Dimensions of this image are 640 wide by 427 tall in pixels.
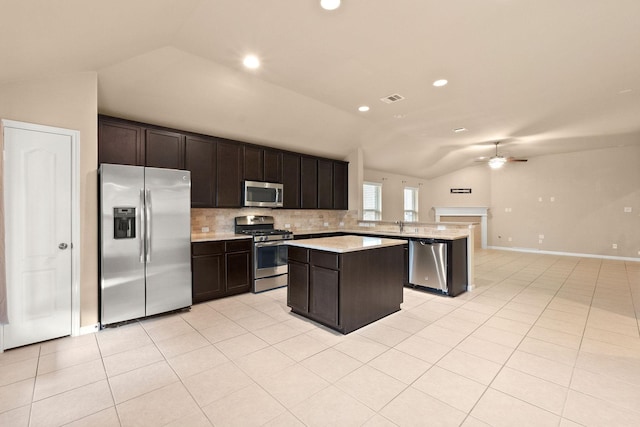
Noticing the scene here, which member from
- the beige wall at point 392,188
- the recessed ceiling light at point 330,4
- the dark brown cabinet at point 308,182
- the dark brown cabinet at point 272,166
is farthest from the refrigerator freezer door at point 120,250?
the beige wall at point 392,188

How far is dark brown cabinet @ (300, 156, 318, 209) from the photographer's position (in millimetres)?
5680

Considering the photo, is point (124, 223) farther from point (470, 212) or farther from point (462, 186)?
point (462, 186)

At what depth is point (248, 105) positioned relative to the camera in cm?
413

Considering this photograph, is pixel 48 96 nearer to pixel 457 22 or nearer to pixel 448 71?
pixel 457 22

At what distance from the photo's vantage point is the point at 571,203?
7.99 meters

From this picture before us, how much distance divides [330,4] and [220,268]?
3397 millimetres

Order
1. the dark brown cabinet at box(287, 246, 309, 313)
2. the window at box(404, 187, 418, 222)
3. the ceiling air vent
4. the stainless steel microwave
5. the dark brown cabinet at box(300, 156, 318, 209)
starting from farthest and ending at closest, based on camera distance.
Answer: the window at box(404, 187, 418, 222)
the dark brown cabinet at box(300, 156, 318, 209)
the stainless steel microwave
the ceiling air vent
the dark brown cabinet at box(287, 246, 309, 313)

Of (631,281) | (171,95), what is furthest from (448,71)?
(631,281)

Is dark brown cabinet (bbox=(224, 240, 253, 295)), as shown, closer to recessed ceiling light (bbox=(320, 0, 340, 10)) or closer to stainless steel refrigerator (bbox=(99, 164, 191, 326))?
stainless steel refrigerator (bbox=(99, 164, 191, 326))

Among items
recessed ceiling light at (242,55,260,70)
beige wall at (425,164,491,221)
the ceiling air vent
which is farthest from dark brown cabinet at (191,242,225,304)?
beige wall at (425,164,491,221)

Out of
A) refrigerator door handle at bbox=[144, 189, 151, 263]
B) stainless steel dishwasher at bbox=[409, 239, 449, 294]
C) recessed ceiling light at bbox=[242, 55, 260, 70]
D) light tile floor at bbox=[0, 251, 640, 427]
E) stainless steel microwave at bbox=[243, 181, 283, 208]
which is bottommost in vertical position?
light tile floor at bbox=[0, 251, 640, 427]

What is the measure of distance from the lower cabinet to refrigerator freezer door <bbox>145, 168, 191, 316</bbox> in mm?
291

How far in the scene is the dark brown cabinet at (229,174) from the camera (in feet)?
14.7

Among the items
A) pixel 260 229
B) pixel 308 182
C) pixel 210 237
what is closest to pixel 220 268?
pixel 210 237
